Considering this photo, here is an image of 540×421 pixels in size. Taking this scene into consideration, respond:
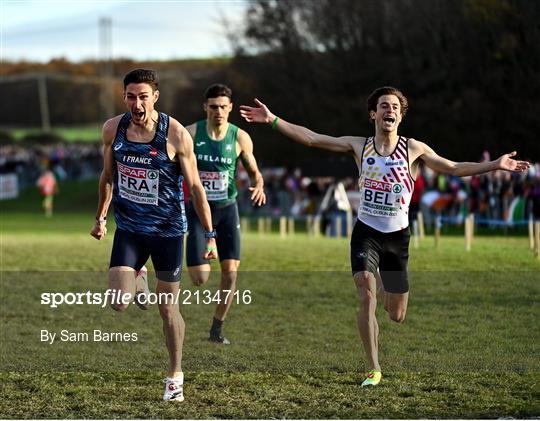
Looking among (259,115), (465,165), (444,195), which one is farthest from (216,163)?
(444,195)

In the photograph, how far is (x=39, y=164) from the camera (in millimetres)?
74375

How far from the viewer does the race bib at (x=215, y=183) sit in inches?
500

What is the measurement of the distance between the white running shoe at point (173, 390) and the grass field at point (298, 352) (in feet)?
0.38

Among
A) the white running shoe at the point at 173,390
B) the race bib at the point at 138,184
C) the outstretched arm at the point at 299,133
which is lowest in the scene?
the white running shoe at the point at 173,390

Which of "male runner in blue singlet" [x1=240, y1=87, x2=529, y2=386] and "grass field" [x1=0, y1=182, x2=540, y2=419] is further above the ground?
"male runner in blue singlet" [x1=240, y1=87, x2=529, y2=386]

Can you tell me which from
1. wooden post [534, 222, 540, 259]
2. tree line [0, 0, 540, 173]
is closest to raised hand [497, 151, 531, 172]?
wooden post [534, 222, 540, 259]

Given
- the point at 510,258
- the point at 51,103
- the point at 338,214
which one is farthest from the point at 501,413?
the point at 51,103

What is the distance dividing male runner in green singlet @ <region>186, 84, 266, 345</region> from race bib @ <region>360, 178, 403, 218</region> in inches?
104

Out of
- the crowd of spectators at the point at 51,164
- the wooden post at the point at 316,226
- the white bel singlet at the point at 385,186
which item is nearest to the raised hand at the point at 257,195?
the white bel singlet at the point at 385,186

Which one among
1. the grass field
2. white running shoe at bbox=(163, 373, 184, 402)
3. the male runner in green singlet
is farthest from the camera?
the male runner in green singlet

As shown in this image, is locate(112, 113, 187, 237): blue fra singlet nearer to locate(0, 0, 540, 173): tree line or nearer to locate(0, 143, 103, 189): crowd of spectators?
locate(0, 0, 540, 173): tree line

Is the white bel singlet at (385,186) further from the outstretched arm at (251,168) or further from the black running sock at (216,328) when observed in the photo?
the black running sock at (216,328)

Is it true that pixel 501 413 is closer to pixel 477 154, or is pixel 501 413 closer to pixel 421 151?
pixel 421 151

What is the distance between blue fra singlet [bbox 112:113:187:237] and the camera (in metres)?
9.19
